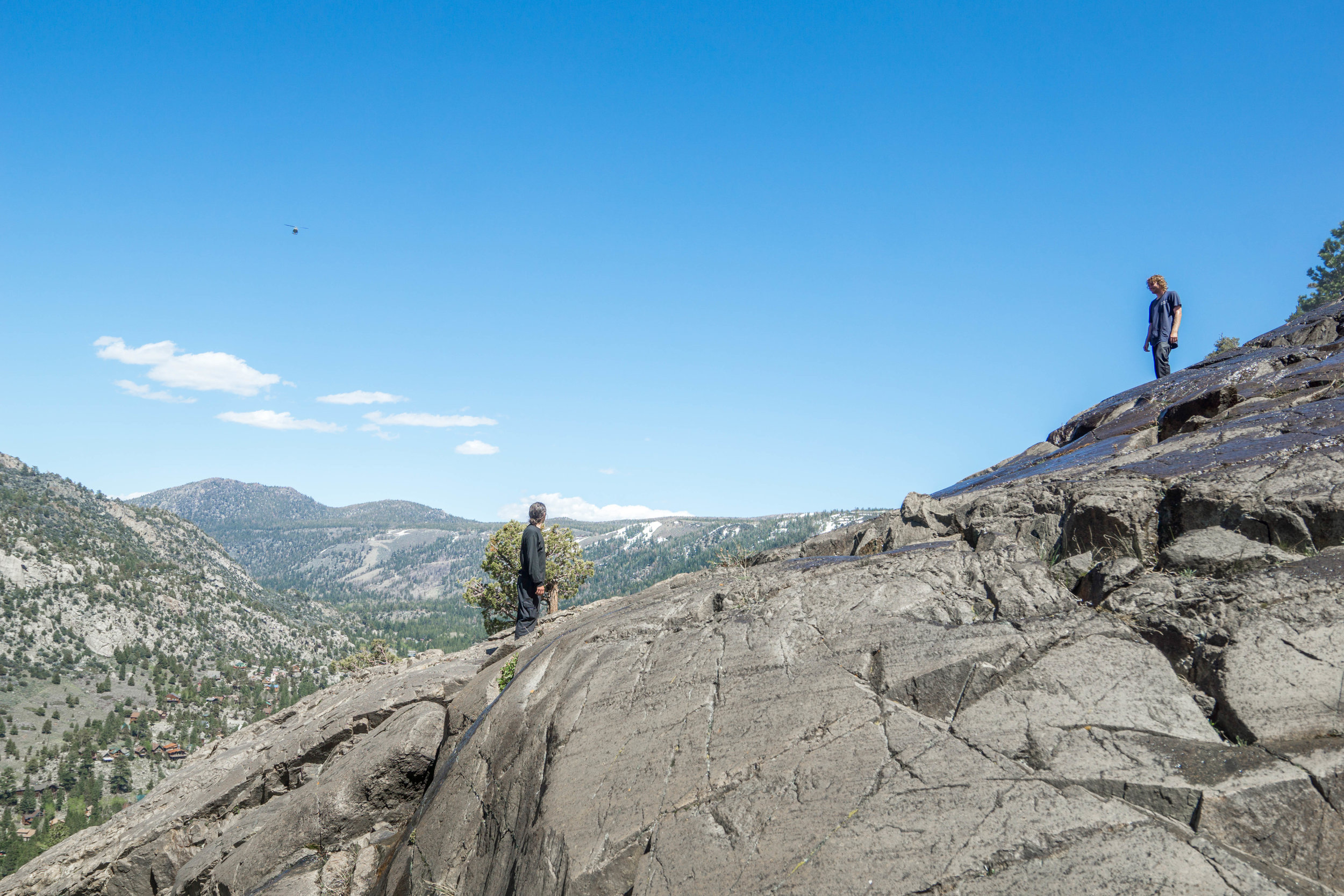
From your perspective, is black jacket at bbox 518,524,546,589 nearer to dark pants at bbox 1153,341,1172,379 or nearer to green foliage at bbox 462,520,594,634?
dark pants at bbox 1153,341,1172,379

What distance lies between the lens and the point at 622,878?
633 centimetres

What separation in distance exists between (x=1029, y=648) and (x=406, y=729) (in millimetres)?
9009

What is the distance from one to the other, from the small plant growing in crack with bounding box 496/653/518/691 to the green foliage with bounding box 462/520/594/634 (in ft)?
86.5

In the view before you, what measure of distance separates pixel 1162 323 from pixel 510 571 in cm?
3110

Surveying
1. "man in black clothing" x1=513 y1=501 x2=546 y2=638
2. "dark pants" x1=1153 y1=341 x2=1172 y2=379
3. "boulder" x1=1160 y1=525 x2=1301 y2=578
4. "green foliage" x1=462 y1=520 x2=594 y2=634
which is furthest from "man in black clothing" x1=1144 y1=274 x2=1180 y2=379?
"green foliage" x1=462 y1=520 x2=594 y2=634

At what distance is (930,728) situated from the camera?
20.6ft

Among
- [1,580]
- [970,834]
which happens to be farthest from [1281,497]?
[1,580]

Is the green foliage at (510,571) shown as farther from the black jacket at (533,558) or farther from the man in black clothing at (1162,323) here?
the man in black clothing at (1162,323)

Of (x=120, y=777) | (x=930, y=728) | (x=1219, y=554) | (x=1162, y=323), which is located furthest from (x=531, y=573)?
(x=120, y=777)

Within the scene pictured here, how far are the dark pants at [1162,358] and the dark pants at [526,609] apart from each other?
15975mm

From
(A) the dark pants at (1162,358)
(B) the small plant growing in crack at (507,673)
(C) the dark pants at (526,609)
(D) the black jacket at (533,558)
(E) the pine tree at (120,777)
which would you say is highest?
(A) the dark pants at (1162,358)

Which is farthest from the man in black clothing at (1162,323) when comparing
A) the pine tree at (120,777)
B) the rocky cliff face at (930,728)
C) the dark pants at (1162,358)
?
the pine tree at (120,777)

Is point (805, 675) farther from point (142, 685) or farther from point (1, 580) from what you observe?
point (1, 580)

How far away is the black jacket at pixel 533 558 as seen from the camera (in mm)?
14234
